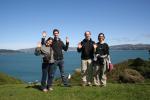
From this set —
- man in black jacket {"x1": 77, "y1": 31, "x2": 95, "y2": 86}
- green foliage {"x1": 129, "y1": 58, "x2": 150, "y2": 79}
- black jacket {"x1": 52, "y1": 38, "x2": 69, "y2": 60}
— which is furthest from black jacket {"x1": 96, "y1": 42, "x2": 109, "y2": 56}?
green foliage {"x1": 129, "y1": 58, "x2": 150, "y2": 79}

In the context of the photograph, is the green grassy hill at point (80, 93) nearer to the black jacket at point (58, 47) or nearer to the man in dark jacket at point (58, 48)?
the man in dark jacket at point (58, 48)

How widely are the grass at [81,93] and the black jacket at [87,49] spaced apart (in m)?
1.75

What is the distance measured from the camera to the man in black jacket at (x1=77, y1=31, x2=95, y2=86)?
49.9ft

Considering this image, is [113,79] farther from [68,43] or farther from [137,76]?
[68,43]

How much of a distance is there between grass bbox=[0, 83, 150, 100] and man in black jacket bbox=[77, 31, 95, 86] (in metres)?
0.95

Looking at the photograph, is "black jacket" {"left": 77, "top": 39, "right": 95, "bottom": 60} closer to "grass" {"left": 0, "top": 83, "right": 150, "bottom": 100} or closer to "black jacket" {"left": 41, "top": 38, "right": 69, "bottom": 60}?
"black jacket" {"left": 41, "top": 38, "right": 69, "bottom": 60}

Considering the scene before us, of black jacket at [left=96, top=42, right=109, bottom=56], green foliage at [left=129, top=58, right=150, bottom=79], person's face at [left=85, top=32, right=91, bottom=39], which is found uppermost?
person's face at [left=85, top=32, right=91, bottom=39]

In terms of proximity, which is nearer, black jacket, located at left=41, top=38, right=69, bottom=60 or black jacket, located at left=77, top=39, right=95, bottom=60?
black jacket, located at left=41, top=38, right=69, bottom=60

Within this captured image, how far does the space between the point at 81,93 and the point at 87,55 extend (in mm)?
2346

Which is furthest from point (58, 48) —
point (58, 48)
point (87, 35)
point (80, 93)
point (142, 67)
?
point (142, 67)

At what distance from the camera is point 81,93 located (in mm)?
13891

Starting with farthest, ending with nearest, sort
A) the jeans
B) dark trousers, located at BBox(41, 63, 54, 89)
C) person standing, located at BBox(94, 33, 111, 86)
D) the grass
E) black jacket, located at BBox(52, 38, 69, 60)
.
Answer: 1. the jeans
2. person standing, located at BBox(94, 33, 111, 86)
3. black jacket, located at BBox(52, 38, 69, 60)
4. dark trousers, located at BBox(41, 63, 54, 89)
5. the grass

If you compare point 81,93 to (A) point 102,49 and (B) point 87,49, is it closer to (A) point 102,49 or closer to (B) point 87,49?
(B) point 87,49

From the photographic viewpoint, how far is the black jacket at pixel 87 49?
15203 mm
